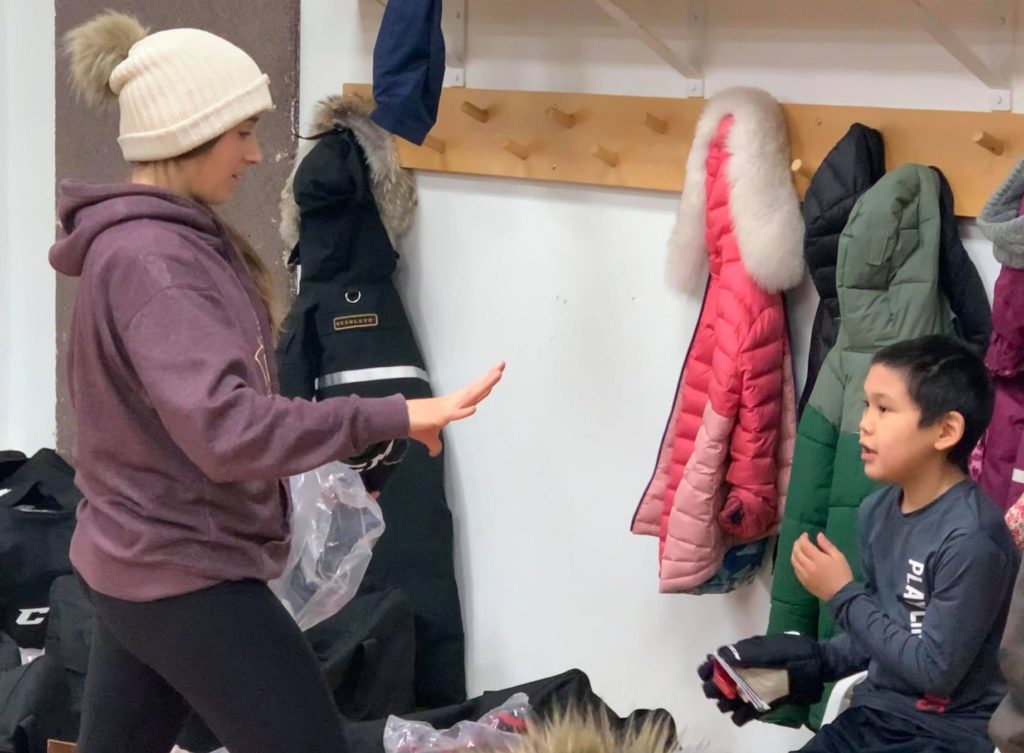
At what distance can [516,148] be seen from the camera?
245 cm

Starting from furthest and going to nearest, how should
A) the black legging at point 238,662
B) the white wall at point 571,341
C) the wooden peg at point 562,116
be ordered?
1. the wooden peg at point 562,116
2. the white wall at point 571,341
3. the black legging at point 238,662

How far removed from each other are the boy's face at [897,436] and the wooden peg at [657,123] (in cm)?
73

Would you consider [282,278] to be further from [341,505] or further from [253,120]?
[253,120]

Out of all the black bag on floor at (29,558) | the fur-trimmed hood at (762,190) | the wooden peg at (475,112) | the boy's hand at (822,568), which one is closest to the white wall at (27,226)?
the black bag on floor at (29,558)

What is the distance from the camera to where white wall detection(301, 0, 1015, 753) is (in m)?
2.24

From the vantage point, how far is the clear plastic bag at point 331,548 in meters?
2.14

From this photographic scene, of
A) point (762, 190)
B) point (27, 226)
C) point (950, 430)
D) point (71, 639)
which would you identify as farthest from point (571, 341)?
point (27, 226)

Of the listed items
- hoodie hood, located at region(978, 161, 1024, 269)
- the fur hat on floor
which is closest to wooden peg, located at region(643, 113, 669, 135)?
hoodie hood, located at region(978, 161, 1024, 269)

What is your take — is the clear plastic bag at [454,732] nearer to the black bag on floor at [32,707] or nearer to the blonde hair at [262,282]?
the black bag on floor at [32,707]

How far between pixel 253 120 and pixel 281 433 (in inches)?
17.6

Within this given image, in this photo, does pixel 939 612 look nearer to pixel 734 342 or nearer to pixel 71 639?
pixel 734 342

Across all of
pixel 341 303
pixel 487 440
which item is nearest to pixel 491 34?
pixel 341 303

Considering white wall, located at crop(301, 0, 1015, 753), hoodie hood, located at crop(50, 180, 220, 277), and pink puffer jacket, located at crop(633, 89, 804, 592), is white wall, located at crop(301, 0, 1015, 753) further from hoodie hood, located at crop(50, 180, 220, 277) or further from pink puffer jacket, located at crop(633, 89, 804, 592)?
hoodie hood, located at crop(50, 180, 220, 277)

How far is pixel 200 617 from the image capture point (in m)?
1.53
